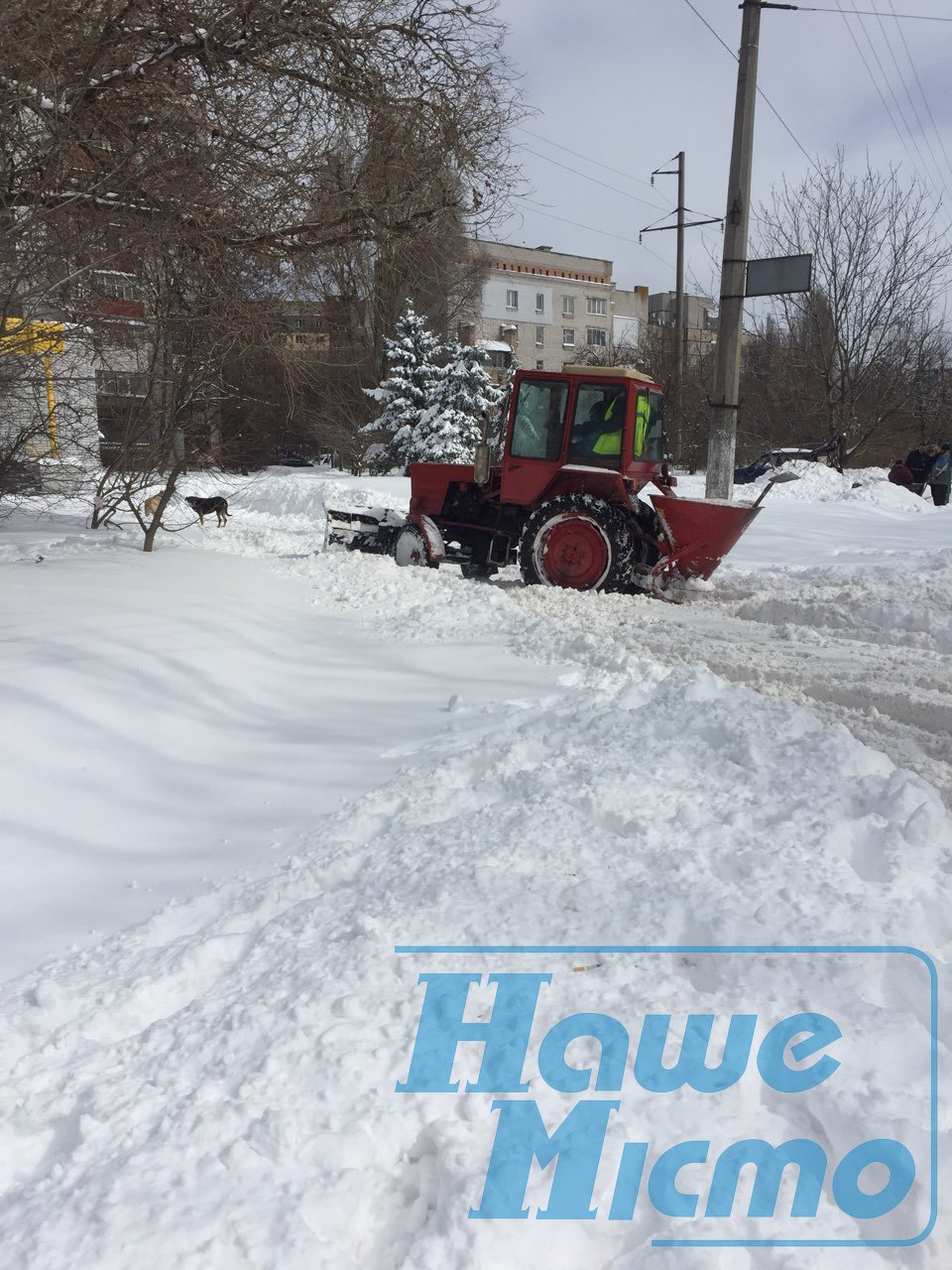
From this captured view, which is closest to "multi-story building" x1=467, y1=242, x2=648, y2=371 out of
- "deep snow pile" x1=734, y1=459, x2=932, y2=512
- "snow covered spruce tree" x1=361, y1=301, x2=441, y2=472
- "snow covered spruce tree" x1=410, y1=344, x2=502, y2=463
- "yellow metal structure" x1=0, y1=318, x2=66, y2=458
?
"snow covered spruce tree" x1=361, y1=301, x2=441, y2=472

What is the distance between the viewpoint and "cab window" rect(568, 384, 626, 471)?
866 centimetres

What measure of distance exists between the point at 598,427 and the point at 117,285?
4487mm

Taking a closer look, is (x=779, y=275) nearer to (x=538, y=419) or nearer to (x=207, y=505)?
(x=538, y=419)

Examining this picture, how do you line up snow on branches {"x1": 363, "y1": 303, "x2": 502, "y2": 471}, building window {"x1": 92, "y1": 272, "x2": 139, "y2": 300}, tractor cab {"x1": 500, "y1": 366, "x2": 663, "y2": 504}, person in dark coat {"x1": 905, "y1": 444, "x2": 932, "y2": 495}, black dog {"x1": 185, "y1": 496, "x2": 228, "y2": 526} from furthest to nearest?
snow on branches {"x1": 363, "y1": 303, "x2": 502, "y2": 471}
person in dark coat {"x1": 905, "y1": 444, "x2": 932, "y2": 495}
black dog {"x1": 185, "y1": 496, "x2": 228, "y2": 526}
tractor cab {"x1": 500, "y1": 366, "x2": 663, "y2": 504}
building window {"x1": 92, "y1": 272, "x2": 139, "y2": 300}

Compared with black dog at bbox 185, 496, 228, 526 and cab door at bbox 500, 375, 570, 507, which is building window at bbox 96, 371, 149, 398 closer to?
black dog at bbox 185, 496, 228, 526

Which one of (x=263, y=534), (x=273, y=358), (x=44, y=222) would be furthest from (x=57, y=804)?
(x=263, y=534)

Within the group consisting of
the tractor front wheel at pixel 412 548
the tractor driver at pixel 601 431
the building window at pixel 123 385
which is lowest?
the tractor front wheel at pixel 412 548

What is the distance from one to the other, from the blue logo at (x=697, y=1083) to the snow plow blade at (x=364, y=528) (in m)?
7.55

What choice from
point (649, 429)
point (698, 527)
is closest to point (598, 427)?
point (649, 429)

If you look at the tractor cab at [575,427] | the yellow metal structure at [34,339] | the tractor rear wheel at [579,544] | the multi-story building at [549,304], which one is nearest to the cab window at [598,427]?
the tractor cab at [575,427]

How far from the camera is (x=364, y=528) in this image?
9.98m

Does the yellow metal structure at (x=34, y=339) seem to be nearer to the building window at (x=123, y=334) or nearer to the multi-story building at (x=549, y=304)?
the building window at (x=123, y=334)

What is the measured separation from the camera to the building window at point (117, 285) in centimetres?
661


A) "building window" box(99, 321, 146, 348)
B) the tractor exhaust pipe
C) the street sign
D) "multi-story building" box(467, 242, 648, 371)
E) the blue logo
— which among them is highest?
"multi-story building" box(467, 242, 648, 371)
